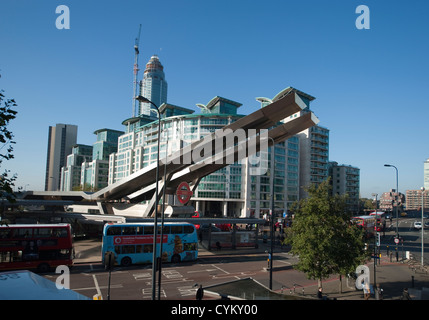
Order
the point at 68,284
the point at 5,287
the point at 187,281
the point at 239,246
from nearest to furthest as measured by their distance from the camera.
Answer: the point at 5,287 → the point at 68,284 → the point at 187,281 → the point at 239,246

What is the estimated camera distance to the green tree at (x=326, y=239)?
18.3 meters

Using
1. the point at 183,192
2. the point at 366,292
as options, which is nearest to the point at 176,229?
the point at 183,192

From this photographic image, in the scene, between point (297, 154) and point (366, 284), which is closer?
point (366, 284)

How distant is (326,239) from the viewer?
1814 centimetres

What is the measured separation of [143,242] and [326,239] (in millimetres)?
16043

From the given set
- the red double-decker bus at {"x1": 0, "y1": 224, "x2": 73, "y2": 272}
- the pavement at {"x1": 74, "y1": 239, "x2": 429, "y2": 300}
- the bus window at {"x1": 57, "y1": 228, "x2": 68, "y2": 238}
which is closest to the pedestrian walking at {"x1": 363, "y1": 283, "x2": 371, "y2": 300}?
the pavement at {"x1": 74, "y1": 239, "x2": 429, "y2": 300}

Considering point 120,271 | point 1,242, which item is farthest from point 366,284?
point 1,242

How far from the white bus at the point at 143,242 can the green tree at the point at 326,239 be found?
11.9m

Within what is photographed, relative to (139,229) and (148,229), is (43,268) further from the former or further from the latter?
(148,229)

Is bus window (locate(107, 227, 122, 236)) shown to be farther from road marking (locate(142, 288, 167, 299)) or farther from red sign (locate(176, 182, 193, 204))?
red sign (locate(176, 182, 193, 204))
